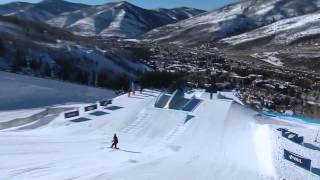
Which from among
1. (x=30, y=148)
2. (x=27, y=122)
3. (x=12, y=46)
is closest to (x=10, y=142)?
(x=30, y=148)

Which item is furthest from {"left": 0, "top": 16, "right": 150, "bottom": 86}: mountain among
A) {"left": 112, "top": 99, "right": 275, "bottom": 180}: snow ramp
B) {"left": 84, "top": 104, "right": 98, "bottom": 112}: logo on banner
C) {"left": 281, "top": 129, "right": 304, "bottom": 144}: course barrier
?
{"left": 281, "top": 129, "right": 304, "bottom": 144}: course barrier

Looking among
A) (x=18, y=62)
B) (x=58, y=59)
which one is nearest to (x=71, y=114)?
(x=18, y=62)

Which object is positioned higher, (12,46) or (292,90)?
(12,46)

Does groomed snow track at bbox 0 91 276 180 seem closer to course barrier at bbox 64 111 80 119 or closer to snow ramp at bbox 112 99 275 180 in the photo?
snow ramp at bbox 112 99 275 180

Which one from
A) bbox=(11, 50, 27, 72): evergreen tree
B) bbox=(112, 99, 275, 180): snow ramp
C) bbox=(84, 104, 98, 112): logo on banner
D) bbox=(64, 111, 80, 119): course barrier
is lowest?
bbox=(112, 99, 275, 180): snow ramp

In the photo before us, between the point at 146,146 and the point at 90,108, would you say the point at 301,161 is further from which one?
the point at 90,108

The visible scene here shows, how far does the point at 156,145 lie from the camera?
38281mm

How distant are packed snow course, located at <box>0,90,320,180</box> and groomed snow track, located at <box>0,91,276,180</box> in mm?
54

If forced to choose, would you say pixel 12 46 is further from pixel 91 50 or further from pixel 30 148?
pixel 30 148

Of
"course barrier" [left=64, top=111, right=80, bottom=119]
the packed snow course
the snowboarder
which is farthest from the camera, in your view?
"course barrier" [left=64, top=111, right=80, bottom=119]

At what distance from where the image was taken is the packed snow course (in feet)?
94.7

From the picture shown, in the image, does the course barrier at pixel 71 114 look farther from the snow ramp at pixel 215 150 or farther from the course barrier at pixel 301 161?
the course barrier at pixel 301 161

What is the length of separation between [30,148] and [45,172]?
6.84 m

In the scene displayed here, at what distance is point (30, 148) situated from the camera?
110 feet
